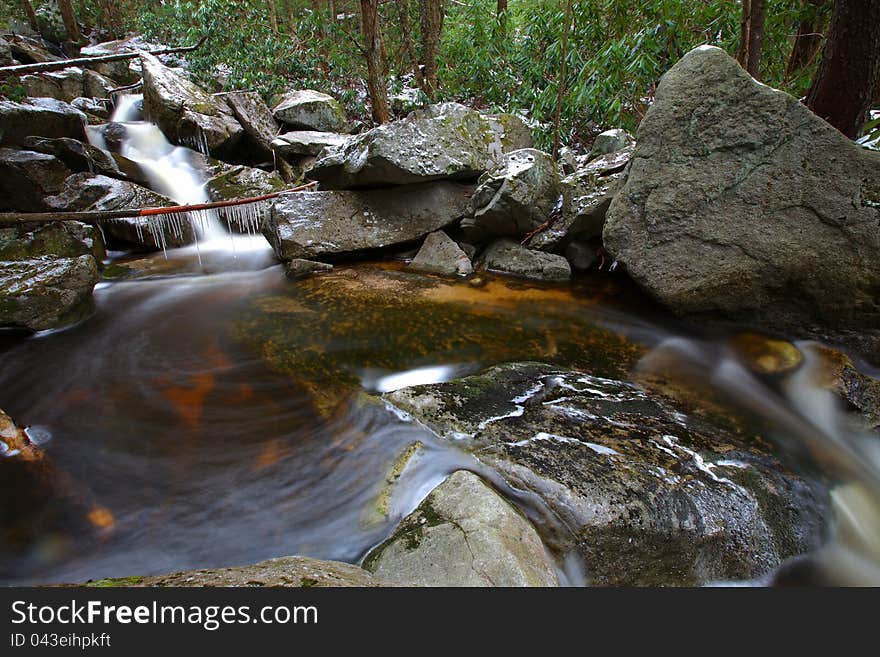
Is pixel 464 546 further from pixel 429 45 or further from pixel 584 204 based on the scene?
pixel 429 45

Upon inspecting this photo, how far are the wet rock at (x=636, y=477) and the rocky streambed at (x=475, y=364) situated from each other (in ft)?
0.06

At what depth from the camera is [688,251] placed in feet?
14.9

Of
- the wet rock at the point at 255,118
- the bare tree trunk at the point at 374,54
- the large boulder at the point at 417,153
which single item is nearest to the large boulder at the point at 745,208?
the large boulder at the point at 417,153

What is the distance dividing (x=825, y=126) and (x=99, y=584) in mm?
5685

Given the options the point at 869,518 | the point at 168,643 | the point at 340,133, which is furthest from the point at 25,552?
the point at 340,133

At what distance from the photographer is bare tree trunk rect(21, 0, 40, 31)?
16.8m

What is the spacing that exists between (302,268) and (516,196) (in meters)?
3.09

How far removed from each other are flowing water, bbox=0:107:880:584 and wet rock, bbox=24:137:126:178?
3042 mm

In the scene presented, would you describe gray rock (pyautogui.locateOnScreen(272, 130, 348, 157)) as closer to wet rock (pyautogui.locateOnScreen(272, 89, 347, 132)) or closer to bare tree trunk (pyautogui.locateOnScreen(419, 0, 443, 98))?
wet rock (pyautogui.locateOnScreen(272, 89, 347, 132))

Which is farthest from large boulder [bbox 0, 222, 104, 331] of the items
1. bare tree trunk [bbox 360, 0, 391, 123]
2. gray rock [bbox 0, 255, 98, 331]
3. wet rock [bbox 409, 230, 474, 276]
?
bare tree trunk [bbox 360, 0, 391, 123]

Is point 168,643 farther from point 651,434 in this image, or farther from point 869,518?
point 869,518

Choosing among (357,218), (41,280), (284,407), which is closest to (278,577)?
(284,407)

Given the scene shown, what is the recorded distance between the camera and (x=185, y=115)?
990 cm

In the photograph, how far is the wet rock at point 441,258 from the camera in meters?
6.59
